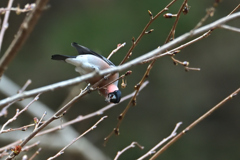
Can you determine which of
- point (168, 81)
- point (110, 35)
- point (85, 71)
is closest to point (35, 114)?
point (85, 71)

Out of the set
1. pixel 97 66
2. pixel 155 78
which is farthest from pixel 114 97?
pixel 155 78

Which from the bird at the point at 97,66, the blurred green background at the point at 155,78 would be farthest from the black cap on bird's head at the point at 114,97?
the blurred green background at the point at 155,78

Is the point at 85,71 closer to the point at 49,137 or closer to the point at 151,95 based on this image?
the point at 49,137

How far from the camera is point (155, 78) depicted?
359cm

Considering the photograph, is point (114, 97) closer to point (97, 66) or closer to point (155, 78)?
point (97, 66)

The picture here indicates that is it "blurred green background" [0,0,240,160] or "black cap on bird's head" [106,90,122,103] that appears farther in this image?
"blurred green background" [0,0,240,160]

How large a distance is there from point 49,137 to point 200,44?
186cm

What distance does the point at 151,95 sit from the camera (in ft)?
11.8

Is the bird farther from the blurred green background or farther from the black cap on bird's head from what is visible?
the blurred green background

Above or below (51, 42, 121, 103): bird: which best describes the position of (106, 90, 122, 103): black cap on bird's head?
below

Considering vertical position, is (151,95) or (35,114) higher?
(35,114)

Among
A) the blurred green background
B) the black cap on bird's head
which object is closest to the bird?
the black cap on bird's head

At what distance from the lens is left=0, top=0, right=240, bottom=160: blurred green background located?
3.43 m

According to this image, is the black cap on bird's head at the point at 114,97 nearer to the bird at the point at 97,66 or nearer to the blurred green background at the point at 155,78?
the bird at the point at 97,66
